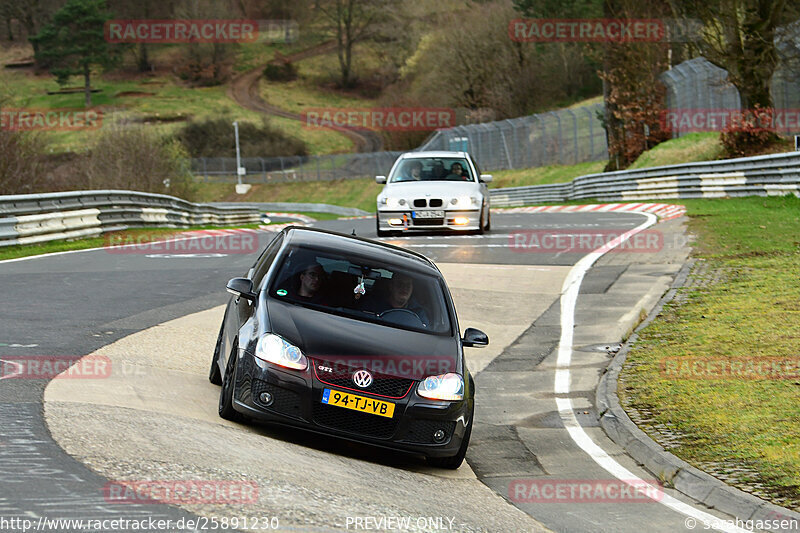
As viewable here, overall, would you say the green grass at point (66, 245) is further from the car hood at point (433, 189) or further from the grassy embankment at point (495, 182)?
the grassy embankment at point (495, 182)

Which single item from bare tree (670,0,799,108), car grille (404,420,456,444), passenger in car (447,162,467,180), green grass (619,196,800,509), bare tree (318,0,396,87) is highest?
bare tree (318,0,396,87)

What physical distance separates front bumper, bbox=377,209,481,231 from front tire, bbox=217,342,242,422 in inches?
550

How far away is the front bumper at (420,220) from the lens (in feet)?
71.9

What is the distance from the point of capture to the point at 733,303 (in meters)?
13.8

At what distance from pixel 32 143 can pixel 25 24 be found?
11760cm

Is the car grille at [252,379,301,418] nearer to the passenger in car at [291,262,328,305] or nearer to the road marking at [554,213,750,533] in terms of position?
the passenger in car at [291,262,328,305]

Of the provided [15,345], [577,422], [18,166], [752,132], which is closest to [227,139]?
[18,166]

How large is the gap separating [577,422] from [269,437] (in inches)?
124

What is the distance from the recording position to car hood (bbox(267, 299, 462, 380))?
7.62 metres

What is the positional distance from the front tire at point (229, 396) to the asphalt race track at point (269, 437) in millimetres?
92

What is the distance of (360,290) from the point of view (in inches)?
338

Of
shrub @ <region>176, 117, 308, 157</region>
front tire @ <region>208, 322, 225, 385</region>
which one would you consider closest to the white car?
front tire @ <region>208, 322, 225, 385</region>

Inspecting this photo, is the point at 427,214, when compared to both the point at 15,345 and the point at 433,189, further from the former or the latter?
the point at 15,345

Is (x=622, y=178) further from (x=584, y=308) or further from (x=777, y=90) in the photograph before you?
(x=584, y=308)
